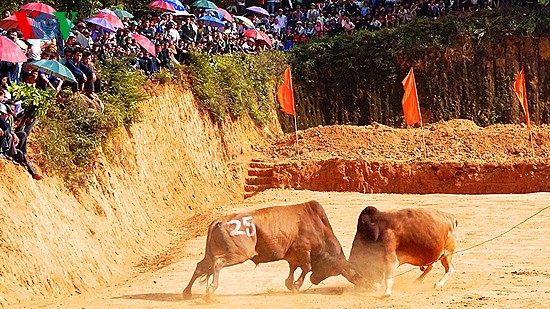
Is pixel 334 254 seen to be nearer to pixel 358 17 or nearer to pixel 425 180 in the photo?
pixel 425 180

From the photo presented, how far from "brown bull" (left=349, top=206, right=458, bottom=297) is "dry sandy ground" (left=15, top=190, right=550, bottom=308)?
1.63 ft

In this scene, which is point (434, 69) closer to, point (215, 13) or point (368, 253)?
point (215, 13)

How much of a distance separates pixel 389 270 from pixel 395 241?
0.58 metres

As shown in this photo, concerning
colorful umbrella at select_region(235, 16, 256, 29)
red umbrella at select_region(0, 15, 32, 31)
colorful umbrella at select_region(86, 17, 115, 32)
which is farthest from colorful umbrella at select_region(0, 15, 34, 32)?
colorful umbrella at select_region(235, 16, 256, 29)

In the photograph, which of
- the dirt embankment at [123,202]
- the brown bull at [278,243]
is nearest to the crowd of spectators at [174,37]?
the dirt embankment at [123,202]

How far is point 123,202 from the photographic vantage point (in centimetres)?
2436

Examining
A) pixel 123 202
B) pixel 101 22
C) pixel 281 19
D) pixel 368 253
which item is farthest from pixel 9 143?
pixel 281 19

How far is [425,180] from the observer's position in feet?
119

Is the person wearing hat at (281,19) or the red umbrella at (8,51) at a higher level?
the person wearing hat at (281,19)

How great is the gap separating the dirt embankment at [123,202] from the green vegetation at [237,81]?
2.53ft

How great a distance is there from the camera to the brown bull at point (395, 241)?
16172 mm

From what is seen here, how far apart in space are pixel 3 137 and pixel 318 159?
20565 millimetres

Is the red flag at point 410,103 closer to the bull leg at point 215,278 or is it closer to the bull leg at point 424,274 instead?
the bull leg at point 424,274

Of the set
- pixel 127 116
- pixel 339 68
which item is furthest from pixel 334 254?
pixel 339 68
